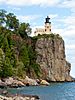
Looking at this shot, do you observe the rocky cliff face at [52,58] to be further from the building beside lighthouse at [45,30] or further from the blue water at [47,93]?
the blue water at [47,93]

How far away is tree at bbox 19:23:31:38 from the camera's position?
172 meters

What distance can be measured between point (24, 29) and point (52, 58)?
1561 cm

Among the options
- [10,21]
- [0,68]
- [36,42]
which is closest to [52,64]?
[36,42]

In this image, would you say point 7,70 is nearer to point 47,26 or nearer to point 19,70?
point 19,70

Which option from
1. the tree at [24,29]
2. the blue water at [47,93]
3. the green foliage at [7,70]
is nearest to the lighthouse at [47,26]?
the tree at [24,29]

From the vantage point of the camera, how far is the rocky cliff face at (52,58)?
17388cm

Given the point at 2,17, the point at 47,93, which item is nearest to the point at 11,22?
the point at 2,17

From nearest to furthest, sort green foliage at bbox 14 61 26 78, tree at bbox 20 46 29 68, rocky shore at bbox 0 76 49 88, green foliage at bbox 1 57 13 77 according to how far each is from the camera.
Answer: rocky shore at bbox 0 76 49 88 → green foliage at bbox 1 57 13 77 → green foliage at bbox 14 61 26 78 → tree at bbox 20 46 29 68

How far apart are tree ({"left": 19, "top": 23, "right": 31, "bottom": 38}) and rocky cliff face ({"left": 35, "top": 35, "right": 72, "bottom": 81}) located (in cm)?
556

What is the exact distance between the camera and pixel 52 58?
178 metres

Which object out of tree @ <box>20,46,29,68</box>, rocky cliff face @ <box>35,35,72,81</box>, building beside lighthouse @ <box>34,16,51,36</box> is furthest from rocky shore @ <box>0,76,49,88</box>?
building beside lighthouse @ <box>34,16,51,36</box>

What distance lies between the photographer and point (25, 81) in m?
138

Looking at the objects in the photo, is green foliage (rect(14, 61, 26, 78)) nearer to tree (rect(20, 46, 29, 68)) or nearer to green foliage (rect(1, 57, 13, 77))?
green foliage (rect(1, 57, 13, 77))

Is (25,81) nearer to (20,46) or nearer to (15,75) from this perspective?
(15,75)
